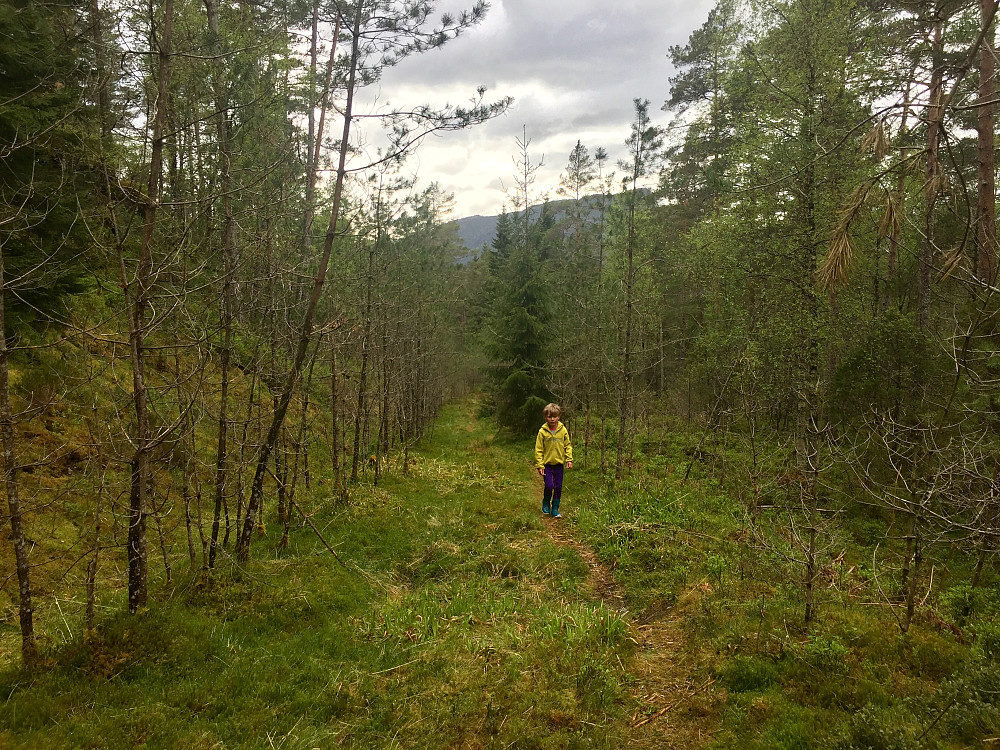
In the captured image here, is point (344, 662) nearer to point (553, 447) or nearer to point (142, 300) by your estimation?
point (142, 300)

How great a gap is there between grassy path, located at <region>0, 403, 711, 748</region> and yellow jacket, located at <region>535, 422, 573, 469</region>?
1.81 metres

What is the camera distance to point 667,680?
4.73m

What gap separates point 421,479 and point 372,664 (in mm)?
7037

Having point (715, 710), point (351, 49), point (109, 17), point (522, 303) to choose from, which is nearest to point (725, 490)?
point (715, 710)

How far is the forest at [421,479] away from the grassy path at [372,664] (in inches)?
1.3

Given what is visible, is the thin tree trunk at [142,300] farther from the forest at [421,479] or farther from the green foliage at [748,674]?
the green foliage at [748,674]

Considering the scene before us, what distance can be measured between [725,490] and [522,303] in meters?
9.91

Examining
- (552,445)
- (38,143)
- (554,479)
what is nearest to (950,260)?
(552,445)

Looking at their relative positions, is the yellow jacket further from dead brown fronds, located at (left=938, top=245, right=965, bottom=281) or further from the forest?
dead brown fronds, located at (left=938, top=245, right=965, bottom=281)

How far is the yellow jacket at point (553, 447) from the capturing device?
8.77 metres

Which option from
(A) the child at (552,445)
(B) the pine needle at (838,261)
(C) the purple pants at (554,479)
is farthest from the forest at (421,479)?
(A) the child at (552,445)

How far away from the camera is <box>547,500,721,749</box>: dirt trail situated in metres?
4.08

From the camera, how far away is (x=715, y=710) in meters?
4.20

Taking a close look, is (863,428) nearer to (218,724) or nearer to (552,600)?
(552,600)
